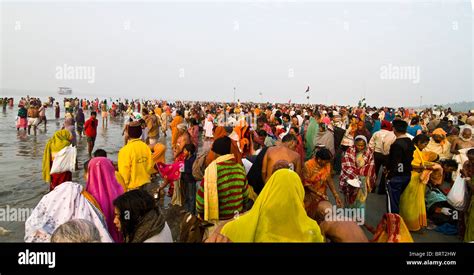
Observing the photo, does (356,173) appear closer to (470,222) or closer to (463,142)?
(470,222)

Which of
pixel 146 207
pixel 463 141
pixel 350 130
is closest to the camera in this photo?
pixel 146 207

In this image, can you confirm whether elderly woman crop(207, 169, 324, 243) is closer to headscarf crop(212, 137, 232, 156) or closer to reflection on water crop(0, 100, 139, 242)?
headscarf crop(212, 137, 232, 156)

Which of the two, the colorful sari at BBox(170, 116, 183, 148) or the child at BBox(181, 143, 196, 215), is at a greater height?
the colorful sari at BBox(170, 116, 183, 148)

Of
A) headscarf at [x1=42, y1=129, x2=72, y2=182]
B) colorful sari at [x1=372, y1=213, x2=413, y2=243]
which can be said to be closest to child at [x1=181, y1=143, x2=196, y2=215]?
headscarf at [x1=42, y1=129, x2=72, y2=182]

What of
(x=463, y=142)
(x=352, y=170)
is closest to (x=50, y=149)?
(x=352, y=170)

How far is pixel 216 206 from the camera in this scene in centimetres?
337

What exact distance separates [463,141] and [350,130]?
2.60 meters

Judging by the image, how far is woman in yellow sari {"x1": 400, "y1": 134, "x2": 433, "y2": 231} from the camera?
17.8 feet

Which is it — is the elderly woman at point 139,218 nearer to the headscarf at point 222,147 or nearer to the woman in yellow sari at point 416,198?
the headscarf at point 222,147

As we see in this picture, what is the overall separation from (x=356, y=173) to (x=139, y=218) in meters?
3.75

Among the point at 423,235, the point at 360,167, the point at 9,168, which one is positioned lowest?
the point at 423,235

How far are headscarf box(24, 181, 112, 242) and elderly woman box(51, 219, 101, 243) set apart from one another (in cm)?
35
